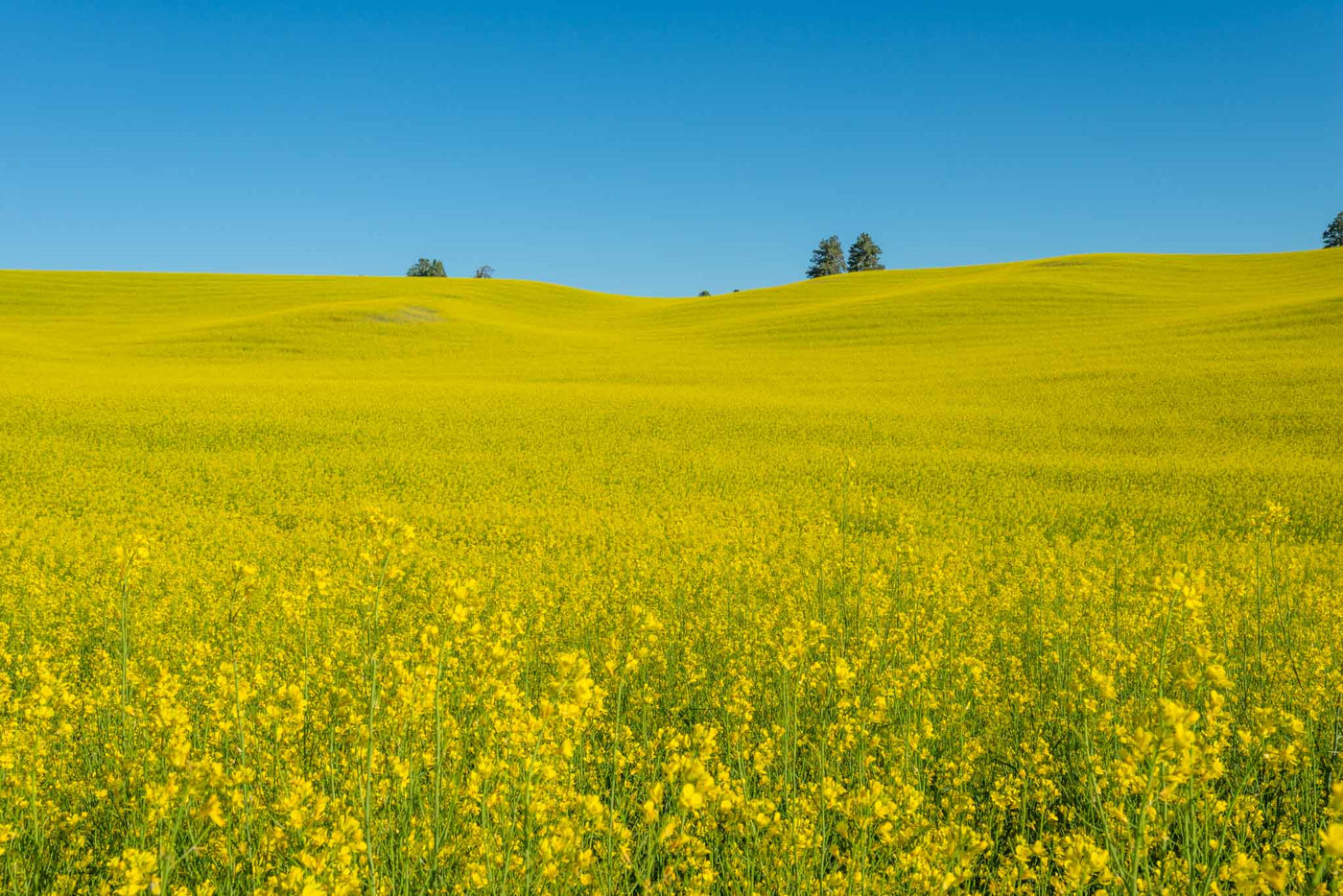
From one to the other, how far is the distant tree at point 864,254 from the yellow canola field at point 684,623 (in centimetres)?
5109

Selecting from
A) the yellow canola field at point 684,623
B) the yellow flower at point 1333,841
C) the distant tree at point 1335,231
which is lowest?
the yellow canola field at point 684,623

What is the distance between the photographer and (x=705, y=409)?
19.7 meters

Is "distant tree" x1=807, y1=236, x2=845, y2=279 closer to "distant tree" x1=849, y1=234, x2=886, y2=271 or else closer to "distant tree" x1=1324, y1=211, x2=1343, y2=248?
"distant tree" x1=849, y1=234, x2=886, y2=271

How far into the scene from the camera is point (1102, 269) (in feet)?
163

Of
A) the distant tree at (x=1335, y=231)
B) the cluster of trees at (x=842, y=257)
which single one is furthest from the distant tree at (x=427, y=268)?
the distant tree at (x=1335, y=231)

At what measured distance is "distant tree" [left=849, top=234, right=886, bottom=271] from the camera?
77.6 m

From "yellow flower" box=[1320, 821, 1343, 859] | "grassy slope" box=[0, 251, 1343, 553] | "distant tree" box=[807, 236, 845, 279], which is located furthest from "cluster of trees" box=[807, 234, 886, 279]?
"yellow flower" box=[1320, 821, 1343, 859]

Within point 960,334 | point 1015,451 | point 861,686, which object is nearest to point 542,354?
point 960,334

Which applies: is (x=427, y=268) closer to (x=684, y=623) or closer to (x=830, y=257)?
(x=830, y=257)

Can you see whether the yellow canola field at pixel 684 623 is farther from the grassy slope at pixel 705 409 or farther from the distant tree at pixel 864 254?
the distant tree at pixel 864 254

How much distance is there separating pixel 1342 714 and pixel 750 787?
2975 millimetres

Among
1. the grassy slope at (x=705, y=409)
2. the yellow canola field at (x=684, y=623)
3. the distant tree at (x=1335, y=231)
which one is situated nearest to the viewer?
the yellow canola field at (x=684, y=623)

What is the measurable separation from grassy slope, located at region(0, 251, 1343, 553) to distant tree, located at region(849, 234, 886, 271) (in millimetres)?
37240

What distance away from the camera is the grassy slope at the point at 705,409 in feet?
38.2
